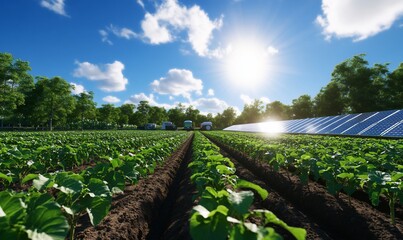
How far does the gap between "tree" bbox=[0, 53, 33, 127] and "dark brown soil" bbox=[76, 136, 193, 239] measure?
124 feet

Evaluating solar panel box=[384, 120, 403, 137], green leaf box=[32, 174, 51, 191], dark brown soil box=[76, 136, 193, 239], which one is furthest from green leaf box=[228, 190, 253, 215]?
solar panel box=[384, 120, 403, 137]

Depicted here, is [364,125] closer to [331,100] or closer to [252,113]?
[331,100]

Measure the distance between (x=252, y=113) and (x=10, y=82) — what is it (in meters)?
85.0

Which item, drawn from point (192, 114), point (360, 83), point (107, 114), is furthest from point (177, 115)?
point (360, 83)

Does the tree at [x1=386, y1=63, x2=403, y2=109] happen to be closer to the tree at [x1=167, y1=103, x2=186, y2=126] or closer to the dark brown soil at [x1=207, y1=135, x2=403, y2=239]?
the dark brown soil at [x1=207, y1=135, x2=403, y2=239]

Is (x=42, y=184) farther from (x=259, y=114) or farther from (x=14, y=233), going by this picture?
(x=259, y=114)

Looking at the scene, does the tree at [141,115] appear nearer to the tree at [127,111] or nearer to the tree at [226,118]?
the tree at [127,111]

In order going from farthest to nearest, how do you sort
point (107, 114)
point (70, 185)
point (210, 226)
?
1. point (107, 114)
2. point (70, 185)
3. point (210, 226)

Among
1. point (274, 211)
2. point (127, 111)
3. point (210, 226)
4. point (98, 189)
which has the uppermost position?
point (127, 111)

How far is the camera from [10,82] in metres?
38.3

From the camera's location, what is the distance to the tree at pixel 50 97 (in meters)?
48.2

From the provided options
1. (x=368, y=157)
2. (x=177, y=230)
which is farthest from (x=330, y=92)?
(x=177, y=230)

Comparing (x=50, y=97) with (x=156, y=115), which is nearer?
(x=50, y=97)

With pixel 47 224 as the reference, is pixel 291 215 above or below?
below
